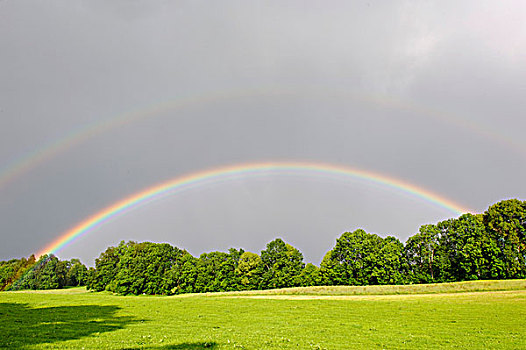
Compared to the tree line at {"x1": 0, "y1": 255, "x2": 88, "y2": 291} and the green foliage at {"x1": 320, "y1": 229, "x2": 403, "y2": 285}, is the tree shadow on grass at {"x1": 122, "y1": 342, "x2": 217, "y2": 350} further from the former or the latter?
the tree line at {"x1": 0, "y1": 255, "x2": 88, "y2": 291}

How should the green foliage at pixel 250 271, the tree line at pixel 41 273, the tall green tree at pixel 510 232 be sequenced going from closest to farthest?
the tall green tree at pixel 510 232 < the green foliage at pixel 250 271 < the tree line at pixel 41 273

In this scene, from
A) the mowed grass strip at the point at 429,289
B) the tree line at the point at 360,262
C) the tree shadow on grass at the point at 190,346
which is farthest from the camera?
the tree line at the point at 360,262

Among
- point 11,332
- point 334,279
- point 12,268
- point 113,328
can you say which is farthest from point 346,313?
point 12,268

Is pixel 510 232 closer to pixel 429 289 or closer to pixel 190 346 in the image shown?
pixel 429 289

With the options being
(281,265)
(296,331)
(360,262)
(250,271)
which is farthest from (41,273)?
(296,331)

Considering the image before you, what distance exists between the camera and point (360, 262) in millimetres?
99312

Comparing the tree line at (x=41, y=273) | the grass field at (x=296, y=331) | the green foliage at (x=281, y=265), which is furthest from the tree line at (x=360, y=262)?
the grass field at (x=296, y=331)

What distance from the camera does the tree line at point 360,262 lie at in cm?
8581

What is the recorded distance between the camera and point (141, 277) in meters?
101

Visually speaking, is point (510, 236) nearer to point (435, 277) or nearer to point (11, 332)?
point (435, 277)

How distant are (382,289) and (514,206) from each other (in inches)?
1983

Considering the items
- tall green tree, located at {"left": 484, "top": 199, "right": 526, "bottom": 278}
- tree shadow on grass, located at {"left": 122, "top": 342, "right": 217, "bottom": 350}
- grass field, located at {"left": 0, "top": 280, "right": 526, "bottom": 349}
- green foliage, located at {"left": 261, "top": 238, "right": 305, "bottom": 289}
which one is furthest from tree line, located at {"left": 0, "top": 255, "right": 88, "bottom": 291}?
tall green tree, located at {"left": 484, "top": 199, "right": 526, "bottom": 278}

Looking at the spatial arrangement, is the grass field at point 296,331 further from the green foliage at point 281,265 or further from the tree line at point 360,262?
the green foliage at point 281,265

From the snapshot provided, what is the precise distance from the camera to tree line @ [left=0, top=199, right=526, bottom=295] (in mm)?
85812
